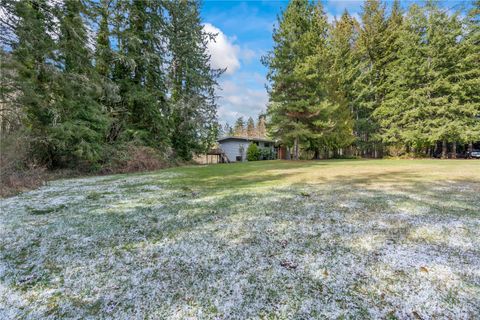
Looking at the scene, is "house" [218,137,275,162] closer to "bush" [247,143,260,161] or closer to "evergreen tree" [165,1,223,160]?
"bush" [247,143,260,161]

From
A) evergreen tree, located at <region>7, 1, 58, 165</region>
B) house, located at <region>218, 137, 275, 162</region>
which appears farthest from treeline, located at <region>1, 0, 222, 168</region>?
house, located at <region>218, 137, 275, 162</region>

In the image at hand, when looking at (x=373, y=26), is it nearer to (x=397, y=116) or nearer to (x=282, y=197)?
(x=397, y=116)

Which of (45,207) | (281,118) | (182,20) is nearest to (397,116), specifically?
(281,118)

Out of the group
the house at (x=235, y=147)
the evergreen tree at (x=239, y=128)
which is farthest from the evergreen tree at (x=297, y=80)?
the evergreen tree at (x=239, y=128)

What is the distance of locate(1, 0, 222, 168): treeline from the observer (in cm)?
705

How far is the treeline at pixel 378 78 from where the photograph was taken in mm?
17625

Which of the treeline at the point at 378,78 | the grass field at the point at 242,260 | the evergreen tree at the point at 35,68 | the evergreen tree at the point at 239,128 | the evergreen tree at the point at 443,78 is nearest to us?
the grass field at the point at 242,260

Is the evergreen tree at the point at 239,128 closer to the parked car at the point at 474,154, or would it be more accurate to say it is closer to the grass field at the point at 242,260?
the parked car at the point at 474,154

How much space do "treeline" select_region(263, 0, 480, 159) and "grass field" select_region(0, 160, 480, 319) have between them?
47.4 feet

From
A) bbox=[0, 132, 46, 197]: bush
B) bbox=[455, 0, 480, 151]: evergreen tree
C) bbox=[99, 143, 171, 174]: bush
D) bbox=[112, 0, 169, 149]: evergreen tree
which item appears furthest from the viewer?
Answer: bbox=[455, 0, 480, 151]: evergreen tree

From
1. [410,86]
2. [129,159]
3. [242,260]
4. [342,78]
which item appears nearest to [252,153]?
[342,78]

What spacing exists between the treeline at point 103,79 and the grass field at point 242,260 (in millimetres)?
5115

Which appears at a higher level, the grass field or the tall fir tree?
the tall fir tree

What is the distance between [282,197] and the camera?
488 cm
